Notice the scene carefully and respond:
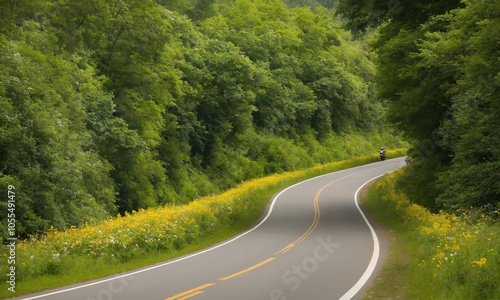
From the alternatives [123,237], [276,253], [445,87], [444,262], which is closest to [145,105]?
[123,237]

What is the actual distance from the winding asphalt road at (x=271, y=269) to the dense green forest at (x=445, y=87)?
3.72 metres

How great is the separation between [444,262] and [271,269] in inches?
172

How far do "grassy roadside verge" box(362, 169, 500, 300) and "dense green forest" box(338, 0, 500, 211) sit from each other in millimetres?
1579

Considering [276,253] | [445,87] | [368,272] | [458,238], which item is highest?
[445,87]

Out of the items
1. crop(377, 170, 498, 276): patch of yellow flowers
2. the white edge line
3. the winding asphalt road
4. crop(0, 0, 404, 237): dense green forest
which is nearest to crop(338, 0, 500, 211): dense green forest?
crop(377, 170, 498, 276): patch of yellow flowers

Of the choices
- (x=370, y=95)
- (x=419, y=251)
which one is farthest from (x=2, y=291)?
(x=370, y=95)

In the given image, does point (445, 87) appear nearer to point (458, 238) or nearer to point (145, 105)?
point (458, 238)

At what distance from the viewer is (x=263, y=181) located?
34250 millimetres

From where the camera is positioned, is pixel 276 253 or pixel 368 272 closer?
pixel 368 272

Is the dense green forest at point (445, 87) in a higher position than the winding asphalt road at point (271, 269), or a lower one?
higher

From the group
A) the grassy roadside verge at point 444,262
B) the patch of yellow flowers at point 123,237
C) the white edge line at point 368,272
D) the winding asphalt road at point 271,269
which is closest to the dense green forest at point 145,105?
the patch of yellow flowers at point 123,237

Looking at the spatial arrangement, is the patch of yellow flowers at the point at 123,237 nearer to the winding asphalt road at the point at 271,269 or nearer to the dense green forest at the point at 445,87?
the winding asphalt road at the point at 271,269

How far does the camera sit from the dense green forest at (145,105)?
18.2 m

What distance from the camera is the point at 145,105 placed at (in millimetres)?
29312
